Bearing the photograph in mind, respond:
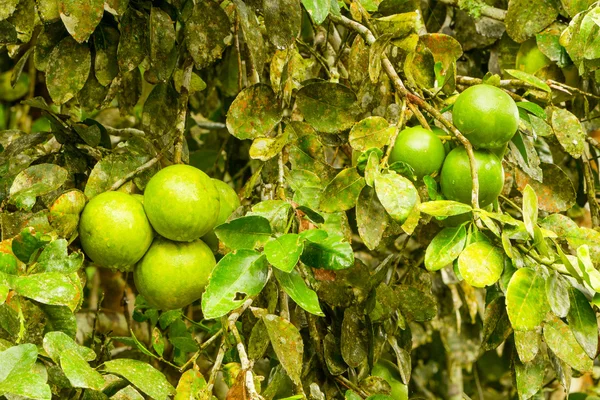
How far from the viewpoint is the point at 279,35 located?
0.98 metres

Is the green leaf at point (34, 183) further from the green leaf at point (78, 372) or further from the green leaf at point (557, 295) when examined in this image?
the green leaf at point (557, 295)

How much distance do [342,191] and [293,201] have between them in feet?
0.23

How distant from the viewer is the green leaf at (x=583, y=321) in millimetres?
883

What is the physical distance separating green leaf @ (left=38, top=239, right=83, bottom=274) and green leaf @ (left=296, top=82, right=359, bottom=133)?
1.22 ft

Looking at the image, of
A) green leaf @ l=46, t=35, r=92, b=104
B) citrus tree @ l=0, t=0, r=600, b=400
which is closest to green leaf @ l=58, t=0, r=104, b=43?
citrus tree @ l=0, t=0, r=600, b=400

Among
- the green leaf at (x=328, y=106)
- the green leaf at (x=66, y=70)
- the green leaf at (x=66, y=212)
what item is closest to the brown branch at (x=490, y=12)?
the green leaf at (x=328, y=106)

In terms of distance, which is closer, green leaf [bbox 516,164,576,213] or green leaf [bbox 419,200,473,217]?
green leaf [bbox 419,200,473,217]

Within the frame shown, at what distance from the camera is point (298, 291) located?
0.84 m

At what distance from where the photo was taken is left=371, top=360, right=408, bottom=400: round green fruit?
1.24 meters

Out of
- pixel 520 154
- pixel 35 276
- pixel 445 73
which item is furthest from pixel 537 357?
pixel 35 276

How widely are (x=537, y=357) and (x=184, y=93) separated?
677mm

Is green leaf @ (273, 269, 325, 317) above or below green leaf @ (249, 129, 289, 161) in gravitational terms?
below

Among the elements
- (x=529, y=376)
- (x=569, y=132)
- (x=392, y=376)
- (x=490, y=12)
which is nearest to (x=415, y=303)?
(x=392, y=376)

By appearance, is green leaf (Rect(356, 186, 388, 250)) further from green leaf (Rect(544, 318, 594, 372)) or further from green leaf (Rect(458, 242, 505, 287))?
green leaf (Rect(544, 318, 594, 372))
